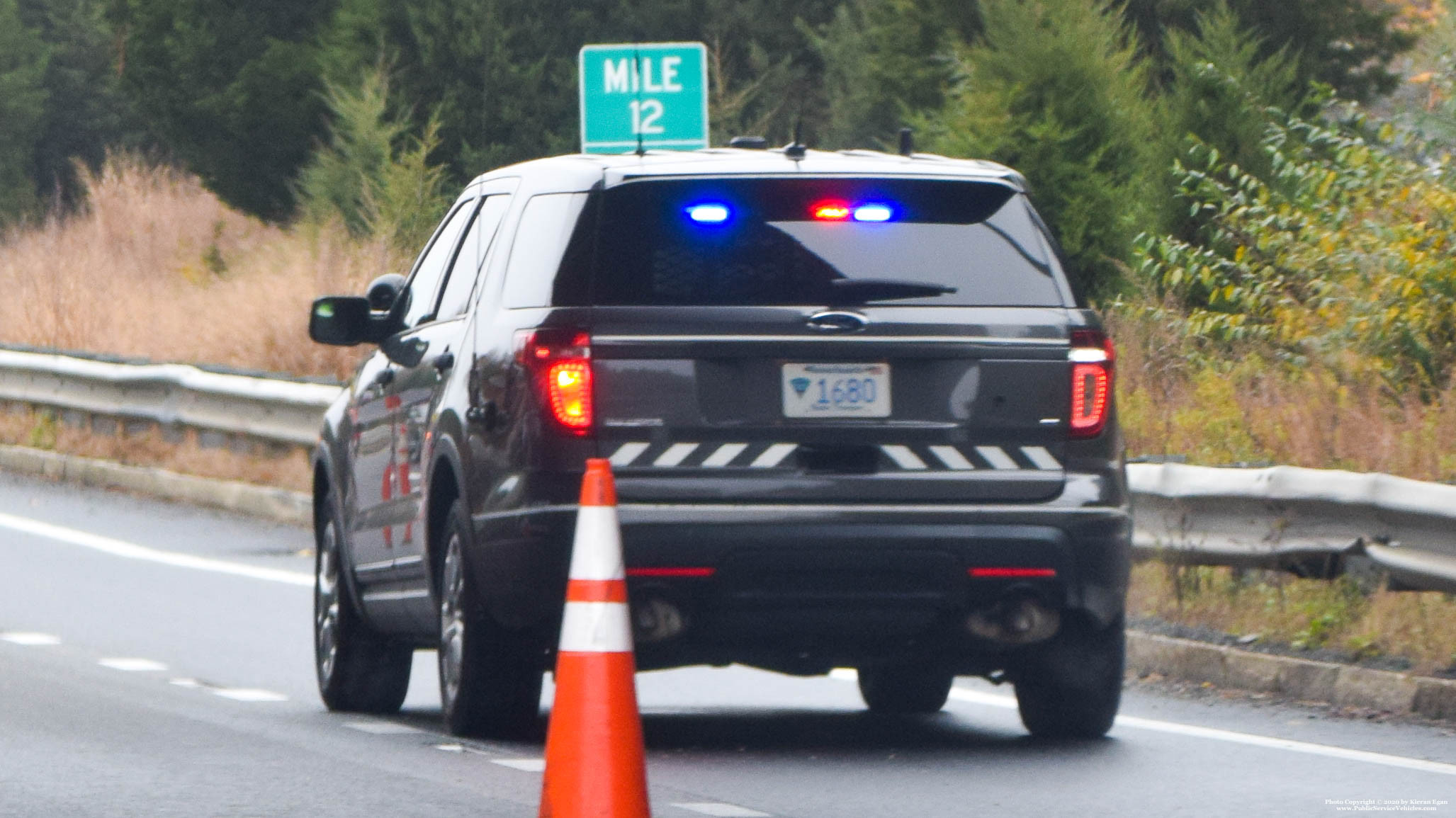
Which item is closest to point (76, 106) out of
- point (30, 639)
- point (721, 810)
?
point (30, 639)

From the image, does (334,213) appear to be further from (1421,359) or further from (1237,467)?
(1237,467)

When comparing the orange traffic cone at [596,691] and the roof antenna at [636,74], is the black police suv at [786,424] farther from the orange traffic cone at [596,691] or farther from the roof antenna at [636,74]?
the roof antenna at [636,74]

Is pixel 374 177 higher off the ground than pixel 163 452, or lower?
higher

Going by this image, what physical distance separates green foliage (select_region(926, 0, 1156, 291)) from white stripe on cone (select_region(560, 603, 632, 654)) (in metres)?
17.3

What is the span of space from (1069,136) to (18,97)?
4820 centimetres

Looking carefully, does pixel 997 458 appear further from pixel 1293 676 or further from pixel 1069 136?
pixel 1069 136

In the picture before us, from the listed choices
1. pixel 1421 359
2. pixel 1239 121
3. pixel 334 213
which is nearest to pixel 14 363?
pixel 334 213

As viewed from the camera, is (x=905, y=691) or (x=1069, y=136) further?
(x=1069, y=136)

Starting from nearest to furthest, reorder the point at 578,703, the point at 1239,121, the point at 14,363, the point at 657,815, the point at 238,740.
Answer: the point at 578,703 → the point at 657,815 → the point at 238,740 → the point at 14,363 → the point at 1239,121

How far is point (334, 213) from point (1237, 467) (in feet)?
51.1

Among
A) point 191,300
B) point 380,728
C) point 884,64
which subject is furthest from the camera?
point 884,64

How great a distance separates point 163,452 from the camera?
65.7 ft

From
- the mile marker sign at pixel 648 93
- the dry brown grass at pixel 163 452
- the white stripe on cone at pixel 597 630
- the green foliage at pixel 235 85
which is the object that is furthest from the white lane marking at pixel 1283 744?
the green foliage at pixel 235 85

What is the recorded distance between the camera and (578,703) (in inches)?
255
